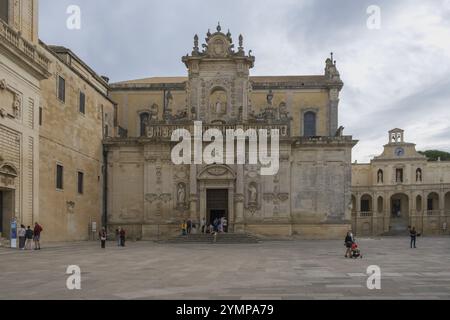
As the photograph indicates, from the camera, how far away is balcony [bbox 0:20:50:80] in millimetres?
26214

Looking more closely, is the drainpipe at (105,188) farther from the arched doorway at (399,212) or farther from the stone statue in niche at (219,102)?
the arched doorway at (399,212)

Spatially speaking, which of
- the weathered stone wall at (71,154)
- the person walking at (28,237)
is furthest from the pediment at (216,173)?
the person walking at (28,237)

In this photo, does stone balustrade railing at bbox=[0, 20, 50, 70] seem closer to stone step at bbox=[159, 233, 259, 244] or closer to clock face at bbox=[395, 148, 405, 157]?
stone step at bbox=[159, 233, 259, 244]

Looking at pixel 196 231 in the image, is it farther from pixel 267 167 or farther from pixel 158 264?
pixel 158 264

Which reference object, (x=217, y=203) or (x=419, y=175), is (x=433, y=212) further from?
(x=217, y=203)

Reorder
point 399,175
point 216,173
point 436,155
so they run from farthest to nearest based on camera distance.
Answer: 1. point 436,155
2. point 399,175
3. point 216,173

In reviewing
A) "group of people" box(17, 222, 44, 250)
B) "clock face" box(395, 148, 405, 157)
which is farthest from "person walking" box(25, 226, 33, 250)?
"clock face" box(395, 148, 405, 157)

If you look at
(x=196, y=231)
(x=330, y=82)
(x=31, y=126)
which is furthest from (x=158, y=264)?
(x=330, y=82)

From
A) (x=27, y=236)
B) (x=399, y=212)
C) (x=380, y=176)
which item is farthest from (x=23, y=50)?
(x=399, y=212)

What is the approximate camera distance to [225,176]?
44375mm

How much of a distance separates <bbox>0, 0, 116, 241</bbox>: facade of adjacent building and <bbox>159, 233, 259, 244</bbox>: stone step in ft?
24.0

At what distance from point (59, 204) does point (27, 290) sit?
24.9 meters

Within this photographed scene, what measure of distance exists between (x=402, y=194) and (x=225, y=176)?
140 feet

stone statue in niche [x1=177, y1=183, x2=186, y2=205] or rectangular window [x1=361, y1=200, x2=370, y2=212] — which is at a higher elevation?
stone statue in niche [x1=177, y1=183, x2=186, y2=205]
